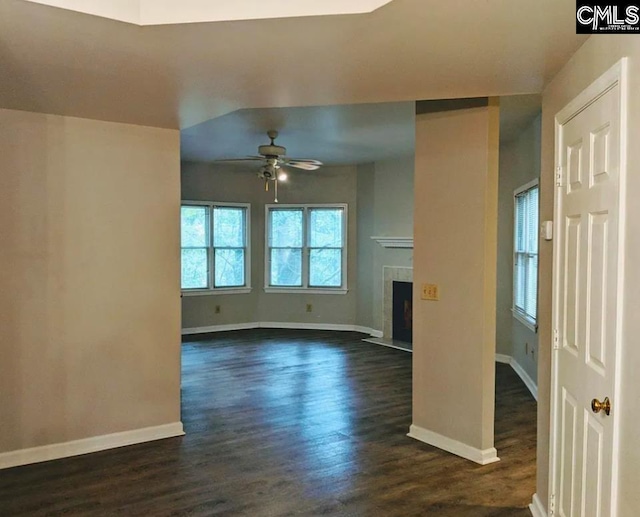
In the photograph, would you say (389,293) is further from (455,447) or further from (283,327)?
(455,447)

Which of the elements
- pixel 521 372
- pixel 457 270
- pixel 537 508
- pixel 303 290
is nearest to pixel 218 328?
pixel 303 290

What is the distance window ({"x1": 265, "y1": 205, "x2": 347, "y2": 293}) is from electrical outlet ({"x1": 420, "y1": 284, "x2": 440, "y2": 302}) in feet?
16.5

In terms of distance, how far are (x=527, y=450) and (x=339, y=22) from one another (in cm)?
318

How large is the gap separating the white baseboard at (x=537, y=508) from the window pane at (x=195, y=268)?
252 inches

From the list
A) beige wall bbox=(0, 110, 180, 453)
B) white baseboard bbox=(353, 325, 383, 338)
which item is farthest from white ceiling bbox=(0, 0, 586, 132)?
white baseboard bbox=(353, 325, 383, 338)

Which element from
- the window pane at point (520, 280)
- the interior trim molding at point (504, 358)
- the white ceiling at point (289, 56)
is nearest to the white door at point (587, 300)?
the white ceiling at point (289, 56)

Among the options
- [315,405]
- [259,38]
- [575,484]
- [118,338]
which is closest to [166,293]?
[118,338]

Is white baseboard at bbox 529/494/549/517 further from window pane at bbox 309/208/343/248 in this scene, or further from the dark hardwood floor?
window pane at bbox 309/208/343/248

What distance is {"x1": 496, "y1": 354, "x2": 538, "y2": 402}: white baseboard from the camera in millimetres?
5227

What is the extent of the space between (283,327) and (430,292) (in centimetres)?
550

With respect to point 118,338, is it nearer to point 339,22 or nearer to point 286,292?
point 339,22

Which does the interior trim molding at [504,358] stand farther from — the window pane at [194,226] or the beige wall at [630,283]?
the beige wall at [630,283]

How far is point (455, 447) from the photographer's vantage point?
379cm

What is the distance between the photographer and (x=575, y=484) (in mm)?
2303
